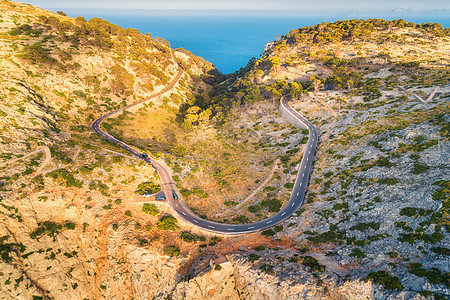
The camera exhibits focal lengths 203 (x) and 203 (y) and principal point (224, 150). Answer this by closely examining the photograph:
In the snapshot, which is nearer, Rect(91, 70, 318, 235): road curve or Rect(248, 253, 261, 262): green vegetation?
Rect(248, 253, 261, 262): green vegetation

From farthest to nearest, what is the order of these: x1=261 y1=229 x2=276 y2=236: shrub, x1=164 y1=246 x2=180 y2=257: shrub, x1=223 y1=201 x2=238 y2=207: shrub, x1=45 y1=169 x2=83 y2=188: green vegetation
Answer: x1=223 y1=201 x2=238 y2=207: shrub → x1=45 y1=169 x2=83 y2=188: green vegetation → x1=261 y1=229 x2=276 y2=236: shrub → x1=164 y1=246 x2=180 y2=257: shrub

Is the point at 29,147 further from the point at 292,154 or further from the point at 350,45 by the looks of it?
the point at 350,45

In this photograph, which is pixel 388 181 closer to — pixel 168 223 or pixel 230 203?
pixel 230 203

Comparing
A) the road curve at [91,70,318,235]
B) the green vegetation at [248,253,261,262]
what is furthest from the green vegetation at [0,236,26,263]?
the green vegetation at [248,253,261,262]

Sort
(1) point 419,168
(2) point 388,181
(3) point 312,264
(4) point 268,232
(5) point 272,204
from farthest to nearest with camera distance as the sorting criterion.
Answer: (5) point 272,204
(4) point 268,232
(2) point 388,181
(1) point 419,168
(3) point 312,264

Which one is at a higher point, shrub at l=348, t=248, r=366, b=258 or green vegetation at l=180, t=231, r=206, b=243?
shrub at l=348, t=248, r=366, b=258

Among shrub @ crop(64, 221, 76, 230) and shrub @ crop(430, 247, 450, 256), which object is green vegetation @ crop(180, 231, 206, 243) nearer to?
shrub @ crop(64, 221, 76, 230)

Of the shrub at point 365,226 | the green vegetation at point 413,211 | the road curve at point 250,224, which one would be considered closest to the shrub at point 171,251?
the road curve at point 250,224

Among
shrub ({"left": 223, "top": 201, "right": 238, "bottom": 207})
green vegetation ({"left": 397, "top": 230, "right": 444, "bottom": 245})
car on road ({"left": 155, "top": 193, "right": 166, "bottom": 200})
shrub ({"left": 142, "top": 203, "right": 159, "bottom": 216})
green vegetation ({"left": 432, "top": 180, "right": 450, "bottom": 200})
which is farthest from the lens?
shrub ({"left": 223, "top": 201, "right": 238, "bottom": 207})

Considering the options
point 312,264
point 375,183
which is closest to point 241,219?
point 312,264
